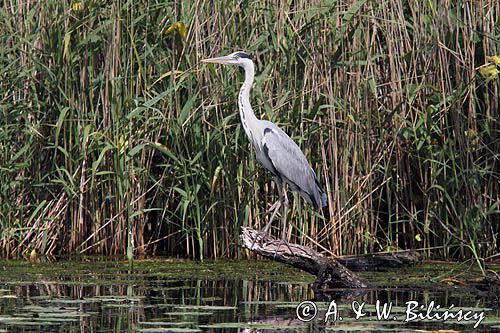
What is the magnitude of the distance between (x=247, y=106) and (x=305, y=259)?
1371 millimetres

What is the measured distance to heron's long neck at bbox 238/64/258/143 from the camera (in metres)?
6.76

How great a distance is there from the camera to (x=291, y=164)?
22.0 ft

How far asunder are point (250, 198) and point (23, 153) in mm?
1695

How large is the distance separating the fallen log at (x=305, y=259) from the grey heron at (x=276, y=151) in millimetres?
794

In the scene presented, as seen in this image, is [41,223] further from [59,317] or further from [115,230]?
[59,317]

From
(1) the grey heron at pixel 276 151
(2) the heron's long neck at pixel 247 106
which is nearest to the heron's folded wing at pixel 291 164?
(1) the grey heron at pixel 276 151

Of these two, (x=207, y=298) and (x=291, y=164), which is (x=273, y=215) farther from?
(x=207, y=298)

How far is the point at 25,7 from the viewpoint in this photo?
7.51 metres

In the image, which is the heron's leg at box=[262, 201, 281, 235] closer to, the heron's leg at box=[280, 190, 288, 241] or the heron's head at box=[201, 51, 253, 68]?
the heron's leg at box=[280, 190, 288, 241]

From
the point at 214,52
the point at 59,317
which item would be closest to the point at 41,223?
the point at 214,52

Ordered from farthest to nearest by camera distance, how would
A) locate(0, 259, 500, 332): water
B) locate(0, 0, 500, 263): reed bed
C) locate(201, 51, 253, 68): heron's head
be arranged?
locate(0, 0, 500, 263): reed bed → locate(201, 51, 253, 68): heron's head → locate(0, 259, 500, 332): water

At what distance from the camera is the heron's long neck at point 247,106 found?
6758 millimetres

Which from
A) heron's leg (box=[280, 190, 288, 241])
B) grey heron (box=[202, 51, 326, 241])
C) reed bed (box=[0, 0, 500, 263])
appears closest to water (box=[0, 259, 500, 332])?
heron's leg (box=[280, 190, 288, 241])

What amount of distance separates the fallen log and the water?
0.09 m
